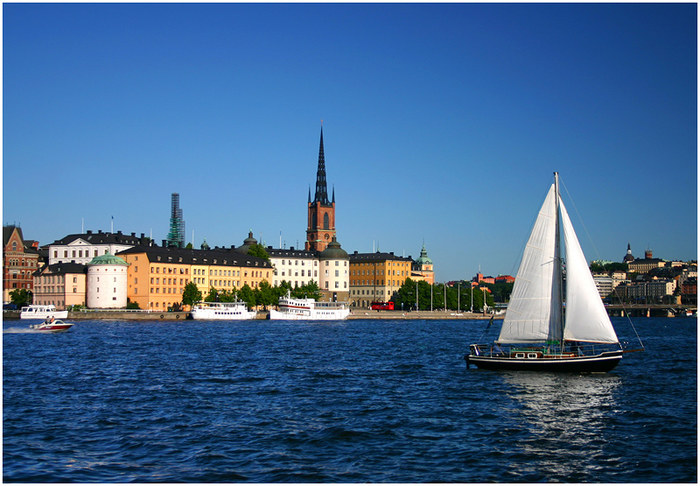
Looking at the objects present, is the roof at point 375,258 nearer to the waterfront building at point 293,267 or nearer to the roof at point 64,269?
the waterfront building at point 293,267

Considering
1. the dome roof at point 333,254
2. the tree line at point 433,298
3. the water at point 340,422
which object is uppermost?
the dome roof at point 333,254

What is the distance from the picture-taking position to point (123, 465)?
20.7 m

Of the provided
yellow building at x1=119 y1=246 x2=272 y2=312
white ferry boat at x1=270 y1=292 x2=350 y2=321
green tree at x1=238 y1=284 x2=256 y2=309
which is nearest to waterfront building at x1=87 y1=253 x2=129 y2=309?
yellow building at x1=119 y1=246 x2=272 y2=312

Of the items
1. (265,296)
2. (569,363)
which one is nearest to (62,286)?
(265,296)

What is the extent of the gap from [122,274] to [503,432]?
358ft

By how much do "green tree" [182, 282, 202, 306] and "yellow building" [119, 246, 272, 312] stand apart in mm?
3686

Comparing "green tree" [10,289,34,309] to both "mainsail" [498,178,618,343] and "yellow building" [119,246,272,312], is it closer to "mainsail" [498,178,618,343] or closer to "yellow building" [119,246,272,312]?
"yellow building" [119,246,272,312]

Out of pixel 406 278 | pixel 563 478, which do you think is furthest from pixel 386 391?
pixel 406 278

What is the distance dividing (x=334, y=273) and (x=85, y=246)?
173 feet

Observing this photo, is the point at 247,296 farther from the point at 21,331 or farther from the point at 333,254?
the point at 21,331

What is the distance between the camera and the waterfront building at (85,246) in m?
142

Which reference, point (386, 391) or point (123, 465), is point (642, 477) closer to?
point (123, 465)

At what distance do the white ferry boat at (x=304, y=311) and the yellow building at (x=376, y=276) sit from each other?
157ft

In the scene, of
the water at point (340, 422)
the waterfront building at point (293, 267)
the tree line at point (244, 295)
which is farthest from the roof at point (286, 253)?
the water at point (340, 422)
